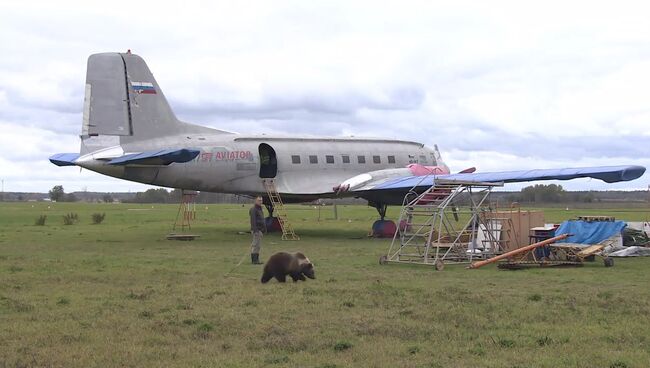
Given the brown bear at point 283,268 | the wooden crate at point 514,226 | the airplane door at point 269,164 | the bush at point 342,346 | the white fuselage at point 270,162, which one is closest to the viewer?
the bush at point 342,346

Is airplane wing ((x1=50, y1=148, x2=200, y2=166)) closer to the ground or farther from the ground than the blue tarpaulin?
farther from the ground

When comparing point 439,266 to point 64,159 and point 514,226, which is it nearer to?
point 514,226

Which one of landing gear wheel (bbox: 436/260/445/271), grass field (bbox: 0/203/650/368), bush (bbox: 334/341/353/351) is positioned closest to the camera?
grass field (bbox: 0/203/650/368)

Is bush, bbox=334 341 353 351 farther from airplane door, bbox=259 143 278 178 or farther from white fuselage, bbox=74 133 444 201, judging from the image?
airplane door, bbox=259 143 278 178

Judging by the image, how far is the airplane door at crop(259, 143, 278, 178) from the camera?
30.9 m

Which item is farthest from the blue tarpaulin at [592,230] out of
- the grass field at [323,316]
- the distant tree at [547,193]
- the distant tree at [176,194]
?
the distant tree at [547,193]

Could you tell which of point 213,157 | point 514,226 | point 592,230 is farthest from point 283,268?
point 213,157

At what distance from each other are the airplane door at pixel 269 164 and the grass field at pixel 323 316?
483 inches

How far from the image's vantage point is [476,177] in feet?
86.7

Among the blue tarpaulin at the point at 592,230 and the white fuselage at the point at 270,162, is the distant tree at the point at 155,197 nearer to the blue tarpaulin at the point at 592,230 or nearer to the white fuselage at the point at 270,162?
the white fuselage at the point at 270,162

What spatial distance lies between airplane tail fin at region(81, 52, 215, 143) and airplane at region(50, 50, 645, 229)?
0.04 meters

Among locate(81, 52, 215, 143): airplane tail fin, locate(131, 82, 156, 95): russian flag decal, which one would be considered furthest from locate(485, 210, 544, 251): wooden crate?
locate(131, 82, 156, 95): russian flag decal

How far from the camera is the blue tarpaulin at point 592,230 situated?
2238 cm

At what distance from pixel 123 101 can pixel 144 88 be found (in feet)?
3.32
